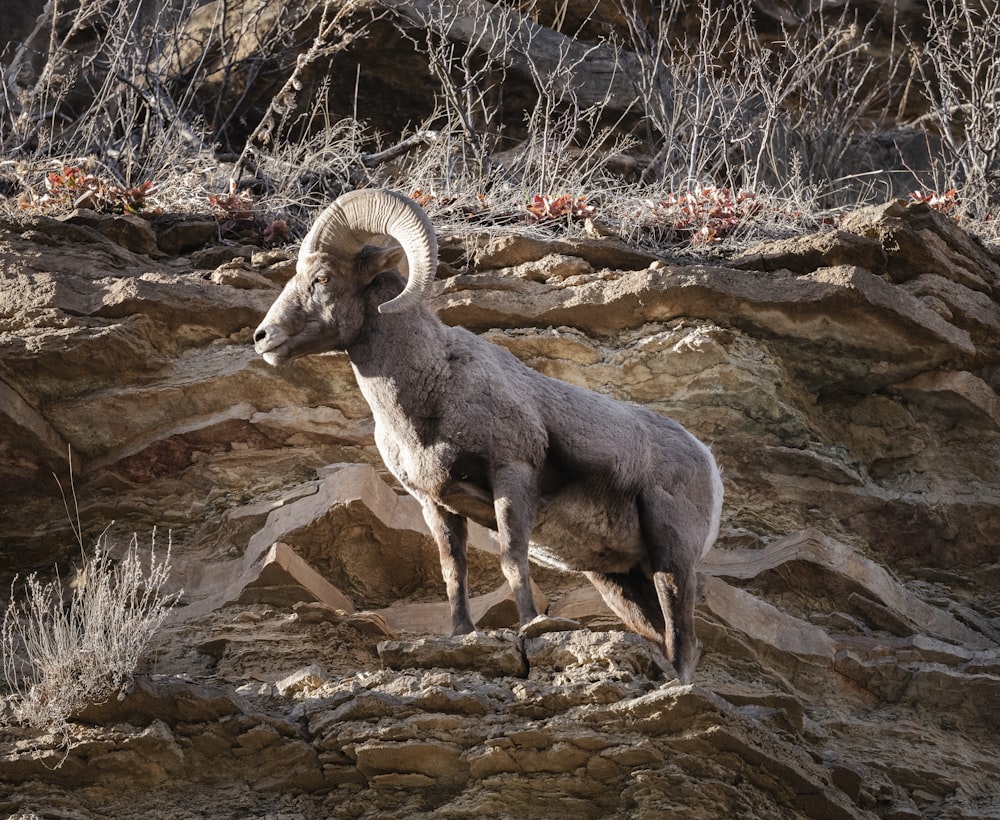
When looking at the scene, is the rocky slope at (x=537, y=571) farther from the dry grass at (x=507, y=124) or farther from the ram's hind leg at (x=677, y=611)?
the dry grass at (x=507, y=124)

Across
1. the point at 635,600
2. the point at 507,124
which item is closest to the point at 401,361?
the point at 635,600

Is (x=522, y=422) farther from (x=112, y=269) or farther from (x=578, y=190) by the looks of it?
(x=578, y=190)

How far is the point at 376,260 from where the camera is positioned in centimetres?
776

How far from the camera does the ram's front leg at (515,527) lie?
7316 millimetres

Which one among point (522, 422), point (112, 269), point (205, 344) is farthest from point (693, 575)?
point (112, 269)

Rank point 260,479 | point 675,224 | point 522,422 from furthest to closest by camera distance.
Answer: point 675,224
point 260,479
point 522,422

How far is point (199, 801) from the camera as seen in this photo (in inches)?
274

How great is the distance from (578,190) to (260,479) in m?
3.78

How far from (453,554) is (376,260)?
1.50m

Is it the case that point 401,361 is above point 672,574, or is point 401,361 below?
above

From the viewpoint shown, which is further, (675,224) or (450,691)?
(675,224)

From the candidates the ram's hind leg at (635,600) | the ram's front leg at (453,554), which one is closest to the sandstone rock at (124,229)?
the ram's front leg at (453,554)

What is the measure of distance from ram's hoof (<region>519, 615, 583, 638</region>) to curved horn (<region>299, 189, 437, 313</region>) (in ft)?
5.16

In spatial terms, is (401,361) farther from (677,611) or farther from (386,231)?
(677,611)
